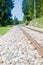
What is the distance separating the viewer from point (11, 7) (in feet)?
229

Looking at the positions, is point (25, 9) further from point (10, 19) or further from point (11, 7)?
point (10, 19)

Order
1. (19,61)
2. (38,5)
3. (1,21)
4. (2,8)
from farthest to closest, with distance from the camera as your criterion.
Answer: (38,5) → (2,8) → (1,21) → (19,61)

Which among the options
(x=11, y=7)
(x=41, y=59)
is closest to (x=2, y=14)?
(x=11, y=7)

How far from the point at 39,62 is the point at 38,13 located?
62889 millimetres

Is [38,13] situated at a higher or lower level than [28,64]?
lower

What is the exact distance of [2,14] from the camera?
5984 centimetres

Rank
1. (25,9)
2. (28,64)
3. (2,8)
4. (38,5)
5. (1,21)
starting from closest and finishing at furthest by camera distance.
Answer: (28,64)
(1,21)
(2,8)
(38,5)
(25,9)

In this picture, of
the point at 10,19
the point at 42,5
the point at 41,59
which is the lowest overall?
the point at 10,19

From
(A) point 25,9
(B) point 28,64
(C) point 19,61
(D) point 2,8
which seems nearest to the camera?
(B) point 28,64

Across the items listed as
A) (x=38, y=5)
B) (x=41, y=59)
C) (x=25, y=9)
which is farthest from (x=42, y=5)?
(x=41, y=59)

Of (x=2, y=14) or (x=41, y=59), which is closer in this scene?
(x=41, y=59)

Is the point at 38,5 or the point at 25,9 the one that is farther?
the point at 25,9

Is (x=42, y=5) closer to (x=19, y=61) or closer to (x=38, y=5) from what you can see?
(x=38, y=5)

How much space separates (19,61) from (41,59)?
598 mm
